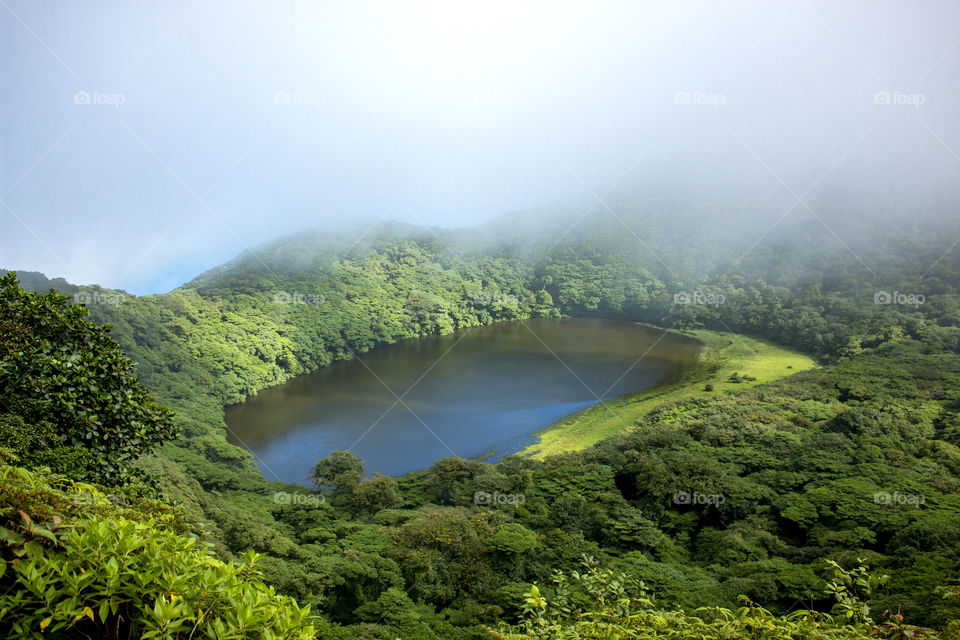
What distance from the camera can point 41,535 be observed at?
2.27m

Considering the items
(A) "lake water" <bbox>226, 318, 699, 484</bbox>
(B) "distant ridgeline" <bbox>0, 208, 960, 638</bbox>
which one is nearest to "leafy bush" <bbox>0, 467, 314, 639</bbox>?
(B) "distant ridgeline" <bbox>0, 208, 960, 638</bbox>

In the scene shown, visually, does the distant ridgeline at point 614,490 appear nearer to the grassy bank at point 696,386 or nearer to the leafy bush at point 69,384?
the grassy bank at point 696,386

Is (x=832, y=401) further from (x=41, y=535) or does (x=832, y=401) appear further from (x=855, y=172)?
(x=855, y=172)

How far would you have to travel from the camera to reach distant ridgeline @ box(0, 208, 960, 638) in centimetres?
980

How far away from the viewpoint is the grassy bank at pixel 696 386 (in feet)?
91.6

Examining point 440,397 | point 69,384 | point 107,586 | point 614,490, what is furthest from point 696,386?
point 107,586

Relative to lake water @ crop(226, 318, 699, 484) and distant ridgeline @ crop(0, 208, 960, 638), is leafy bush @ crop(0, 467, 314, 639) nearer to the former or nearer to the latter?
distant ridgeline @ crop(0, 208, 960, 638)

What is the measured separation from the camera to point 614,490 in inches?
664

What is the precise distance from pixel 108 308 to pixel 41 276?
44.6 feet

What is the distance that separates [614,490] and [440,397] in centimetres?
1938

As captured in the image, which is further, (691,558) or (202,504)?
(202,504)

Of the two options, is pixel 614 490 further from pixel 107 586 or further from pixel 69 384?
pixel 107 586

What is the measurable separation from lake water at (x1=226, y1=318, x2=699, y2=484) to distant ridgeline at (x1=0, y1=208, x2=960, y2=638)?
2917mm

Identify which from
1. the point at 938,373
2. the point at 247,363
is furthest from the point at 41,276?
the point at 938,373
